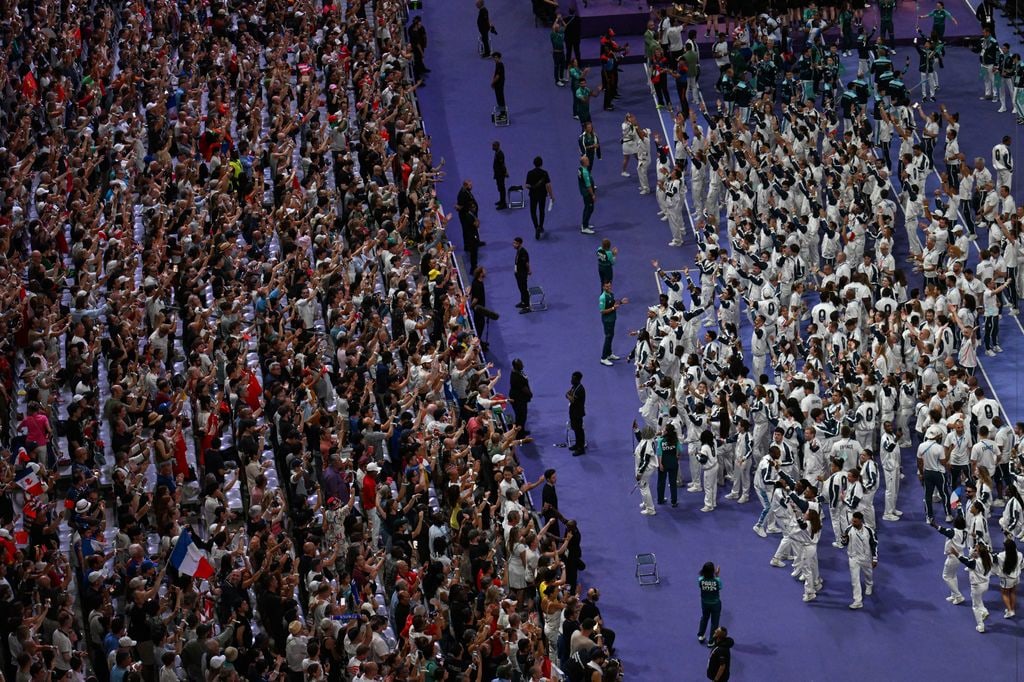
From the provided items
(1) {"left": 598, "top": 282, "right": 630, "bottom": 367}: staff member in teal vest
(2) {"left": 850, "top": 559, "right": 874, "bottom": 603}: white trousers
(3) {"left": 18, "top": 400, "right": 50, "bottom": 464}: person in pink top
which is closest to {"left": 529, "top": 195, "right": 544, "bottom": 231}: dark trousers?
(1) {"left": 598, "top": 282, "right": 630, "bottom": 367}: staff member in teal vest

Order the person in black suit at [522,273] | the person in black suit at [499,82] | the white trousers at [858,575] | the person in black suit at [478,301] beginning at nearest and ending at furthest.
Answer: the white trousers at [858,575]
the person in black suit at [478,301]
the person in black suit at [522,273]
the person in black suit at [499,82]

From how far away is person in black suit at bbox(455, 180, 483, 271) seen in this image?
36.2m

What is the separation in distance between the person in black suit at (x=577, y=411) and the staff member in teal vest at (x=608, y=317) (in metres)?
1.84

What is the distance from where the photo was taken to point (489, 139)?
42469 millimetres

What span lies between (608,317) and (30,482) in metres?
11.4

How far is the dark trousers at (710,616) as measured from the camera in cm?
2667

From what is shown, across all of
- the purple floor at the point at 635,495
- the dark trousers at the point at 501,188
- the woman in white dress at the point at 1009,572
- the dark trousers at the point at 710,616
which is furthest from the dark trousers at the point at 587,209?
the woman in white dress at the point at 1009,572

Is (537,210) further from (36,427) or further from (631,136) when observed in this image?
(36,427)

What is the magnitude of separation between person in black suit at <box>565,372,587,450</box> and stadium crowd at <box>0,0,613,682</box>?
103 centimetres

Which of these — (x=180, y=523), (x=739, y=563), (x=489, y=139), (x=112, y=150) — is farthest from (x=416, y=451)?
(x=489, y=139)

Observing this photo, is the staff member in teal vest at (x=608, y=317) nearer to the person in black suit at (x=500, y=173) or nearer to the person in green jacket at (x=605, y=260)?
the person in green jacket at (x=605, y=260)

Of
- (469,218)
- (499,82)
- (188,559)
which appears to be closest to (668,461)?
(188,559)

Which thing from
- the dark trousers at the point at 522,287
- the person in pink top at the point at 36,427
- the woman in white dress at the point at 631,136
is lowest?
the dark trousers at the point at 522,287

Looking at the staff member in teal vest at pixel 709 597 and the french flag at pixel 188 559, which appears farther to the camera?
the staff member in teal vest at pixel 709 597
